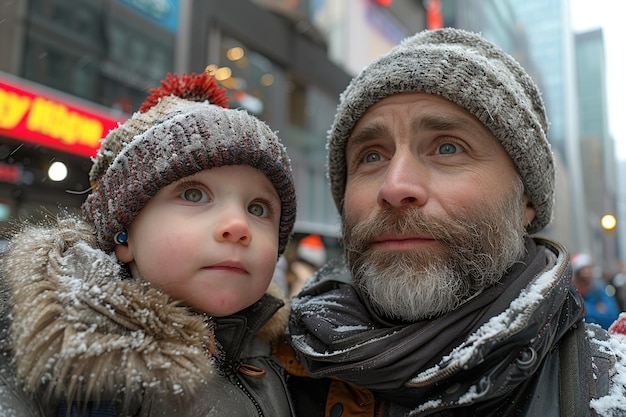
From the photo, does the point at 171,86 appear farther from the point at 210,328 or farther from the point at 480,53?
the point at 480,53

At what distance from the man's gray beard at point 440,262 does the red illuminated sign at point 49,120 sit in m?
5.19

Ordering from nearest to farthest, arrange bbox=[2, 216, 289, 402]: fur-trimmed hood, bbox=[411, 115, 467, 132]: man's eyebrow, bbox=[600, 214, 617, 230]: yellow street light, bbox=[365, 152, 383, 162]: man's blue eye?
bbox=[2, 216, 289, 402]: fur-trimmed hood < bbox=[411, 115, 467, 132]: man's eyebrow < bbox=[365, 152, 383, 162]: man's blue eye < bbox=[600, 214, 617, 230]: yellow street light

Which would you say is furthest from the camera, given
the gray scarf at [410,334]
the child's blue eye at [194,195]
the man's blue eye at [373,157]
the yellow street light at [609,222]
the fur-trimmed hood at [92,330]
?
the yellow street light at [609,222]

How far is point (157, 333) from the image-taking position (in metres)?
1.17

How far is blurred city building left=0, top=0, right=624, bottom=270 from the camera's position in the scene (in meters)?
6.48

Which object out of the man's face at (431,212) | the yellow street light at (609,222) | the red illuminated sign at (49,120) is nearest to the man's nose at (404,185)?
the man's face at (431,212)

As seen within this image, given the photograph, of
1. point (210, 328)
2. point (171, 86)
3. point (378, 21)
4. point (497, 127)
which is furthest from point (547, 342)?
point (378, 21)

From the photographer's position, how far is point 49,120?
650cm

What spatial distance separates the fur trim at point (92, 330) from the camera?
104 cm

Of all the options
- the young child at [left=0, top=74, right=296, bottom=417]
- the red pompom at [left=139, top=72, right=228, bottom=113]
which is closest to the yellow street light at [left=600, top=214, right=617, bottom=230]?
the young child at [left=0, top=74, right=296, bottom=417]

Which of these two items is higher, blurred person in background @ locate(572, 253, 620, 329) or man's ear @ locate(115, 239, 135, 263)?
man's ear @ locate(115, 239, 135, 263)

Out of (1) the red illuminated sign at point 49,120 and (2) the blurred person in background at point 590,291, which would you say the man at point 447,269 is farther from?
(1) the red illuminated sign at point 49,120

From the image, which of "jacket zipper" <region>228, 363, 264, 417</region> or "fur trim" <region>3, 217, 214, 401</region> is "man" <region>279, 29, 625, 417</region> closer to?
"jacket zipper" <region>228, 363, 264, 417</region>

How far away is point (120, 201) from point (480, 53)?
133 centimetres
